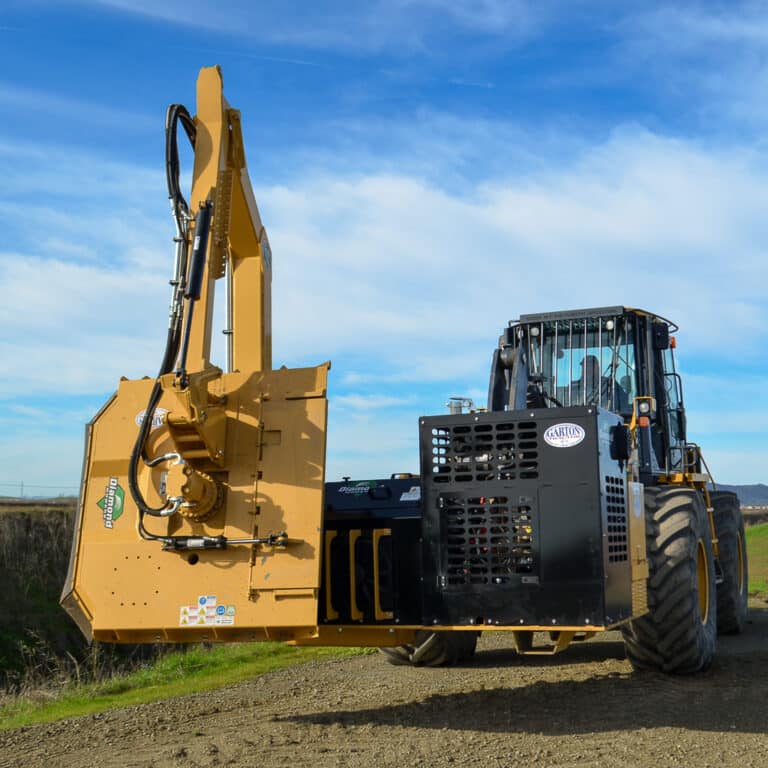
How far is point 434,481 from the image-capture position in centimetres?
707

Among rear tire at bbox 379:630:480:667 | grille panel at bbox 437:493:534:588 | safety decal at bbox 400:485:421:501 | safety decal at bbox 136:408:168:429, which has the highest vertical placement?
safety decal at bbox 136:408:168:429

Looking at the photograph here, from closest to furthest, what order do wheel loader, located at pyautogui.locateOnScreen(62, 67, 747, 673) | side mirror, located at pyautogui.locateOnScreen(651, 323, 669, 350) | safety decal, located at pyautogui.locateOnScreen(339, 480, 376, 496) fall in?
wheel loader, located at pyautogui.locateOnScreen(62, 67, 747, 673) → safety decal, located at pyautogui.locateOnScreen(339, 480, 376, 496) → side mirror, located at pyautogui.locateOnScreen(651, 323, 669, 350)

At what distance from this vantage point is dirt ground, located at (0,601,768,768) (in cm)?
599

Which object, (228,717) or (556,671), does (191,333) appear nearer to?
(228,717)

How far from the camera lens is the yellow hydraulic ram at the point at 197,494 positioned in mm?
6453

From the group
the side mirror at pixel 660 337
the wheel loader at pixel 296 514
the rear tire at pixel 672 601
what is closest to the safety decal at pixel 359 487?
the wheel loader at pixel 296 514

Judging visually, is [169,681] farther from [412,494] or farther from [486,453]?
[486,453]

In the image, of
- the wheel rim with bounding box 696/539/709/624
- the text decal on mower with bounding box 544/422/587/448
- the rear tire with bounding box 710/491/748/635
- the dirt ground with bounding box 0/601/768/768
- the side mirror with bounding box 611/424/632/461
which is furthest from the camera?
the rear tire with bounding box 710/491/748/635

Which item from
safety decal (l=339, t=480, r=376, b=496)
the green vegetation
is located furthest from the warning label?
the green vegetation

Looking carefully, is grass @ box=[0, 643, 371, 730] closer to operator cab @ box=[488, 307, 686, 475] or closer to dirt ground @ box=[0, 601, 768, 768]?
dirt ground @ box=[0, 601, 768, 768]

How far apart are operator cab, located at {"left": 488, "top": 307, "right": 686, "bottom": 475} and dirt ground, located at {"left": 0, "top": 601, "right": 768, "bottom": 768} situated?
273cm

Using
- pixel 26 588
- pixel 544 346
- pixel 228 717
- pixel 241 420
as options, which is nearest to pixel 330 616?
pixel 228 717

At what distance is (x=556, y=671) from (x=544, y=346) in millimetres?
3595

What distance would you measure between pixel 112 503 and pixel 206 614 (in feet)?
3.55
